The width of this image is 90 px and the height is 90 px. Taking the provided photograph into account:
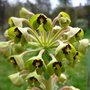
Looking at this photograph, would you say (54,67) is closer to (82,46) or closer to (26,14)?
(82,46)

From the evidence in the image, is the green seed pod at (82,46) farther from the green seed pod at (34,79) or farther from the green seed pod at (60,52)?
the green seed pod at (34,79)

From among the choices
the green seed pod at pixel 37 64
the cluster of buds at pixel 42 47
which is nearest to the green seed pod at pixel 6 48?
the cluster of buds at pixel 42 47

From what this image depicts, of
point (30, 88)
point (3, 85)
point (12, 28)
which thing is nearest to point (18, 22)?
point (12, 28)

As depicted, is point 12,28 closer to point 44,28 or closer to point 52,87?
point 44,28

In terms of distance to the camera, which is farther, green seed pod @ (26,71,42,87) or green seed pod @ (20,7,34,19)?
green seed pod @ (20,7,34,19)

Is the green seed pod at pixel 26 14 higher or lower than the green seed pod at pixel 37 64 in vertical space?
higher

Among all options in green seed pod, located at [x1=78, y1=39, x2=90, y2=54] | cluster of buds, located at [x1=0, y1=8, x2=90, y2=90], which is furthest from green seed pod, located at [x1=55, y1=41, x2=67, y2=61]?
green seed pod, located at [x1=78, y1=39, x2=90, y2=54]

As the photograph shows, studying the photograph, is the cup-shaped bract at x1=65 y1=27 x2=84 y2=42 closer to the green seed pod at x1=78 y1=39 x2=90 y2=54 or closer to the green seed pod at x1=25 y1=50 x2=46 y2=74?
the green seed pod at x1=78 y1=39 x2=90 y2=54

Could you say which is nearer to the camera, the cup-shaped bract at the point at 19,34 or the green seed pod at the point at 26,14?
the cup-shaped bract at the point at 19,34

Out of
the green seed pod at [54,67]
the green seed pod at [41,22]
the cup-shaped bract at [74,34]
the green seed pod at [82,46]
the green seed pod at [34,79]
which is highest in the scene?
the green seed pod at [41,22]
